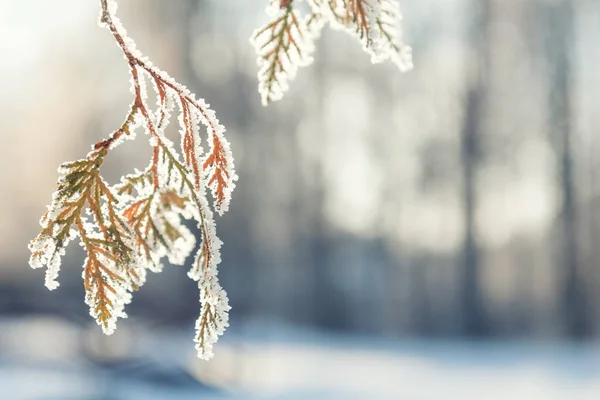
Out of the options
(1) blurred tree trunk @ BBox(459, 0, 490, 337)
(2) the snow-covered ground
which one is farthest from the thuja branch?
(1) blurred tree trunk @ BBox(459, 0, 490, 337)

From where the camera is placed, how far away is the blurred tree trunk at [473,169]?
1878 cm

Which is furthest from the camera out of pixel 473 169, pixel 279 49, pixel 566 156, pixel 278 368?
pixel 473 169

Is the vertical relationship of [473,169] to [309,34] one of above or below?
above

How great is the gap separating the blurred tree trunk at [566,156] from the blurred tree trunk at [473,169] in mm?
1797

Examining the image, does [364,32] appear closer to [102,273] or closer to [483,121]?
[102,273]

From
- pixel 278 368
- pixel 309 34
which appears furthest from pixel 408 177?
pixel 309 34

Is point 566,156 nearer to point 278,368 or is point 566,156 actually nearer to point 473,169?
point 473,169

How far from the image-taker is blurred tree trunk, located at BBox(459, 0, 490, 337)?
18781 millimetres

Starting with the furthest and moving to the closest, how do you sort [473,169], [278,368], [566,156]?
[473,169], [566,156], [278,368]

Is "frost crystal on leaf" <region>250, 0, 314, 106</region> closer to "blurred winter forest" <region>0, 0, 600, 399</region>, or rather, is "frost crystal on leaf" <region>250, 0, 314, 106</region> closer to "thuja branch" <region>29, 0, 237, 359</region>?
"thuja branch" <region>29, 0, 237, 359</region>

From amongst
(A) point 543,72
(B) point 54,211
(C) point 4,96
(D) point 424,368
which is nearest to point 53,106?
(C) point 4,96

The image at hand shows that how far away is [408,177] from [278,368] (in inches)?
283

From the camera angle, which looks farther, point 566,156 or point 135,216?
point 566,156

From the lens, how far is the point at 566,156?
18.2 meters
